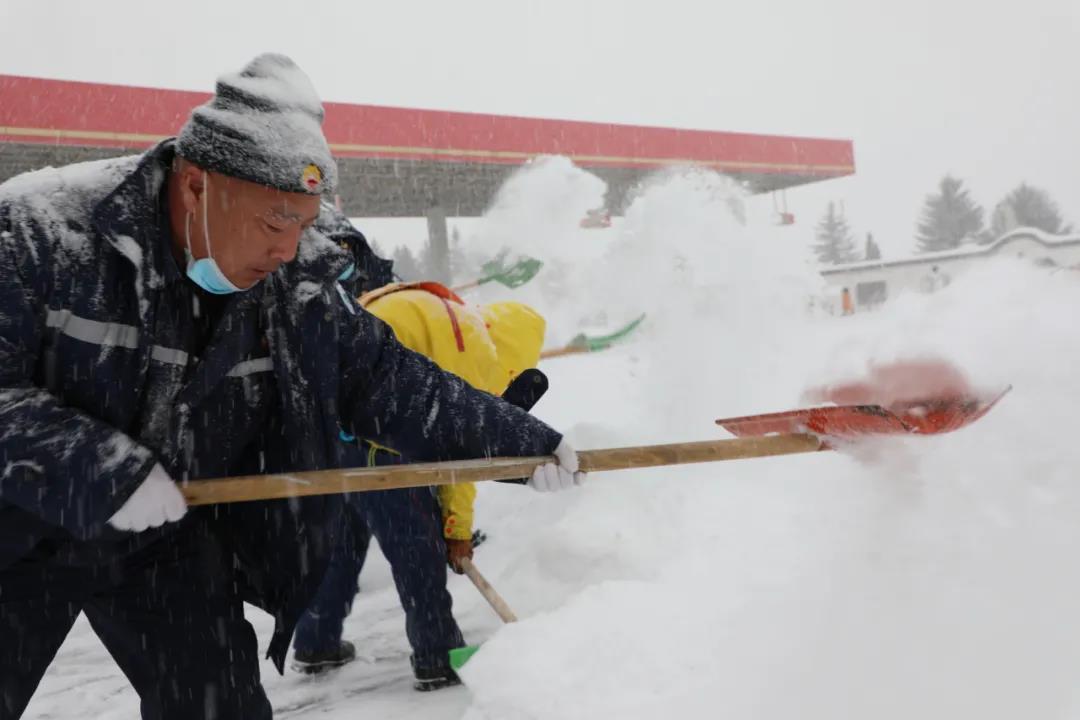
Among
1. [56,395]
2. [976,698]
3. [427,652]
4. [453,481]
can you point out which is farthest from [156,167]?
[976,698]

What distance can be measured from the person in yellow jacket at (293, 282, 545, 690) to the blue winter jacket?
2.16 feet

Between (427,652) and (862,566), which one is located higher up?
(862,566)

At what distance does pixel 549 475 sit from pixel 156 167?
3.67ft

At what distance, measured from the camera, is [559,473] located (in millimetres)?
1968

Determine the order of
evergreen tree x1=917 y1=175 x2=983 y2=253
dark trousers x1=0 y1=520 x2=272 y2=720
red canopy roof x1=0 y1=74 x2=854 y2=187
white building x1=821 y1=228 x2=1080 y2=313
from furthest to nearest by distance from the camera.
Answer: evergreen tree x1=917 y1=175 x2=983 y2=253 < white building x1=821 y1=228 x2=1080 y2=313 < red canopy roof x1=0 y1=74 x2=854 y2=187 < dark trousers x1=0 y1=520 x2=272 y2=720

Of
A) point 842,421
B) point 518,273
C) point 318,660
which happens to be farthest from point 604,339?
point 842,421

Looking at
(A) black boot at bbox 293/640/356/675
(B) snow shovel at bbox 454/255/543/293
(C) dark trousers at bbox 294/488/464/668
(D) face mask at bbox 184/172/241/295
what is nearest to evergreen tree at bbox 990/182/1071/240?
(B) snow shovel at bbox 454/255/543/293

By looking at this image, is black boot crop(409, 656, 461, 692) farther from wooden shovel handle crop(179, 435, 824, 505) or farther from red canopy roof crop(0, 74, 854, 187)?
red canopy roof crop(0, 74, 854, 187)

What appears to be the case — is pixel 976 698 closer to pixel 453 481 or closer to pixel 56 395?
pixel 453 481

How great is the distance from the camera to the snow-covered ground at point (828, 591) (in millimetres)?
1997

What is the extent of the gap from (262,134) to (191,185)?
0.19 m

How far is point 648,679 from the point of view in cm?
235

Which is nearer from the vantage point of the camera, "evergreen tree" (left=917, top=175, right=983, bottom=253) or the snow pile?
the snow pile

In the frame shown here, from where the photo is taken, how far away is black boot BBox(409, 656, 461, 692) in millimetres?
2764
